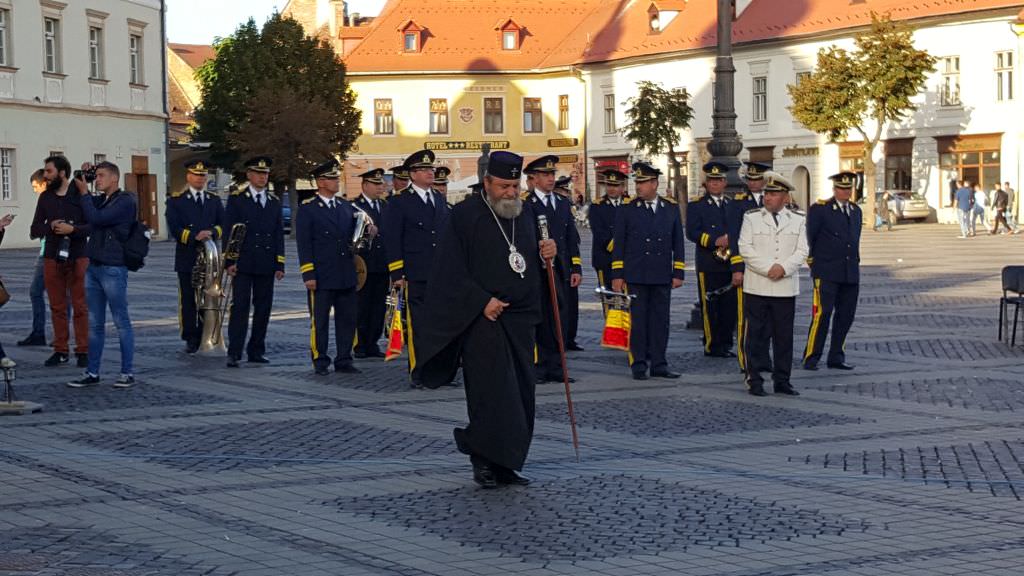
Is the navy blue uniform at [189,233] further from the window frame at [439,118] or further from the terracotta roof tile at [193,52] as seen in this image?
the terracotta roof tile at [193,52]

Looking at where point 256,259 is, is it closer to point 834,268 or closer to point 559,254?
point 559,254

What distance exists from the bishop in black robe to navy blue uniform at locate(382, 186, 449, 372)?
511cm

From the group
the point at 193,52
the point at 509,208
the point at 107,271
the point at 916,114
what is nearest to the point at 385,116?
the point at 916,114

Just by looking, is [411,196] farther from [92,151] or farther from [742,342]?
[92,151]

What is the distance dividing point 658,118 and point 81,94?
24829 mm

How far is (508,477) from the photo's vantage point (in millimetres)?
9477

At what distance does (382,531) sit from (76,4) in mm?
44767

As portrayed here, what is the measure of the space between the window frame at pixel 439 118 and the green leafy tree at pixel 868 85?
27.0m

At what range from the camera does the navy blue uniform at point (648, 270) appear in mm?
14945

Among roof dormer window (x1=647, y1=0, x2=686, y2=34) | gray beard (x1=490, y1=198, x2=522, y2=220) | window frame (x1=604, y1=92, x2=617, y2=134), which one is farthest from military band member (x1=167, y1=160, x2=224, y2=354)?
window frame (x1=604, y1=92, x2=617, y2=134)

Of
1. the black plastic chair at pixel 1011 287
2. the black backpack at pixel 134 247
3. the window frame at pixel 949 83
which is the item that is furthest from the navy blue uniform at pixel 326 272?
the window frame at pixel 949 83

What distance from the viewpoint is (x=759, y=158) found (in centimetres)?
7006

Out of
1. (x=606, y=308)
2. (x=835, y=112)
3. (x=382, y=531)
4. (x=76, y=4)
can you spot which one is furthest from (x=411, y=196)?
(x=835, y=112)

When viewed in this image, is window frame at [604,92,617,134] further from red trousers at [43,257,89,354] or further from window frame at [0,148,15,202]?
red trousers at [43,257,89,354]
